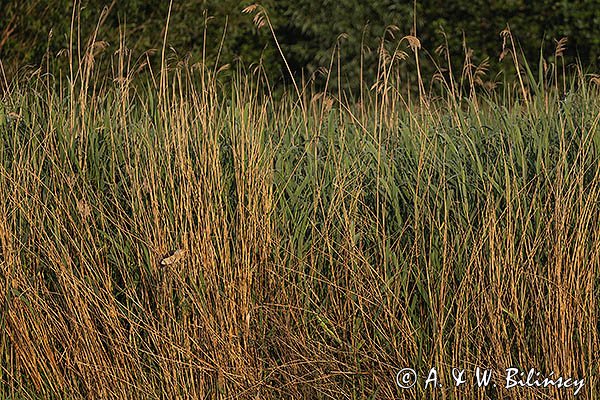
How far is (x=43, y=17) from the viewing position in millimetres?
7785

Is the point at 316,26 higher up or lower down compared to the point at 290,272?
lower down

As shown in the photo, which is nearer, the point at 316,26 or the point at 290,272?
the point at 290,272

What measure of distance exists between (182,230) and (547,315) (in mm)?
1135

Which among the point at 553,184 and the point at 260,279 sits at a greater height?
the point at 553,184

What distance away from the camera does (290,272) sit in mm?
3121

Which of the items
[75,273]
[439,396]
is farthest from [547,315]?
[75,273]

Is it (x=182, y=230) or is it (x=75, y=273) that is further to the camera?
(x=75, y=273)

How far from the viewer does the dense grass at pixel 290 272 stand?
2.92 meters

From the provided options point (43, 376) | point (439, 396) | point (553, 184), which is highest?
point (553, 184)

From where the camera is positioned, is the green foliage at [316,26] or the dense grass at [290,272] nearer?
the dense grass at [290,272]

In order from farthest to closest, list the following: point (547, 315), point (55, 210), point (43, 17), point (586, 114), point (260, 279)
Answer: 1. point (43, 17)
2. point (586, 114)
3. point (55, 210)
4. point (260, 279)
5. point (547, 315)

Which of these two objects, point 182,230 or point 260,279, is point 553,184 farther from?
point 182,230

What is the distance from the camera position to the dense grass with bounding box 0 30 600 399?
2922mm

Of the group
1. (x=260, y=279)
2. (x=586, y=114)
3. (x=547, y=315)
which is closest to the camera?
(x=547, y=315)
